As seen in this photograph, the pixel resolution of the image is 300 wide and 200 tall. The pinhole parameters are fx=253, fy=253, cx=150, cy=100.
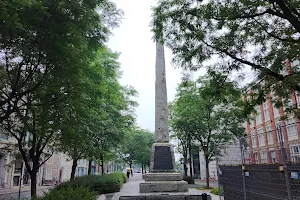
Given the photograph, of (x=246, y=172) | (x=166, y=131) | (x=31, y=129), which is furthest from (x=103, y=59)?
(x=246, y=172)

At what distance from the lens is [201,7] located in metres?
8.14

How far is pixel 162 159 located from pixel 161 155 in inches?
9.0

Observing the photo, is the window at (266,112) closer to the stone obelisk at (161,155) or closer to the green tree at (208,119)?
the green tree at (208,119)

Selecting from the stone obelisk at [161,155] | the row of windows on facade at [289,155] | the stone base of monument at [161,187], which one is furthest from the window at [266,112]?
the row of windows on facade at [289,155]

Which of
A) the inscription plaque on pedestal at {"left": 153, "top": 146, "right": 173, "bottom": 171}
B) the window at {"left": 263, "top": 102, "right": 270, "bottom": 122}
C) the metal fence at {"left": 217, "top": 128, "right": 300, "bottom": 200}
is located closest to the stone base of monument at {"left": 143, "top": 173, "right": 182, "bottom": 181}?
the inscription plaque on pedestal at {"left": 153, "top": 146, "right": 173, "bottom": 171}

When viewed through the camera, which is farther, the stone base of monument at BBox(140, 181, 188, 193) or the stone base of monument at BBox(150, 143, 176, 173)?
the stone base of monument at BBox(150, 143, 176, 173)

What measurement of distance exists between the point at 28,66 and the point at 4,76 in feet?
6.57

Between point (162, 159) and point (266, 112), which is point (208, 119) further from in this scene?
point (266, 112)

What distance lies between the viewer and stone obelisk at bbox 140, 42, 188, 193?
42.1 ft

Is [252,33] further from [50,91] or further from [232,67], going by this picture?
[50,91]

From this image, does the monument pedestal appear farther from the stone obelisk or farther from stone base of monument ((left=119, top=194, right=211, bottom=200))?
stone base of monument ((left=119, top=194, right=211, bottom=200))

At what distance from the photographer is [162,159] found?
14320 millimetres

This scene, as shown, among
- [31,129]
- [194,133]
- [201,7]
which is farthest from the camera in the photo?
[194,133]

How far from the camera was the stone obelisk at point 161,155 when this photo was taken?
1283 cm
